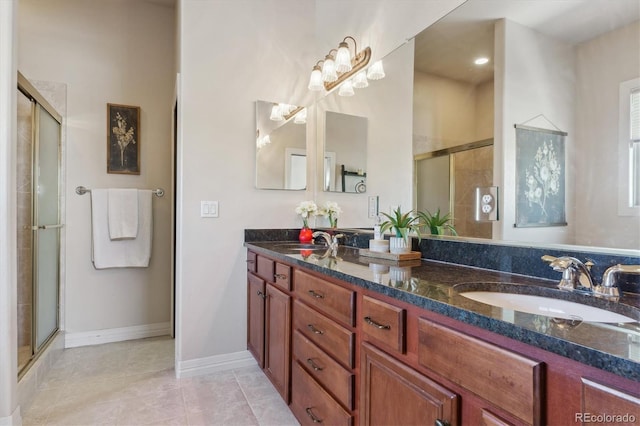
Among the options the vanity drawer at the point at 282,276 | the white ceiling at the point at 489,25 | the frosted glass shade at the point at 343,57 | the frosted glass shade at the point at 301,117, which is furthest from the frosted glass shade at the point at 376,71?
the vanity drawer at the point at 282,276

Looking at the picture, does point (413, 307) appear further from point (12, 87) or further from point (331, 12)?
point (331, 12)

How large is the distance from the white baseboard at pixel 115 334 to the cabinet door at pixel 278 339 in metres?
1.52

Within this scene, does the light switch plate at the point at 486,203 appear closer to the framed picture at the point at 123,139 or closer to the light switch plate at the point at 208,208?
the light switch plate at the point at 208,208

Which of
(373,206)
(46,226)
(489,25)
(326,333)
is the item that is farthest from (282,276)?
(46,226)

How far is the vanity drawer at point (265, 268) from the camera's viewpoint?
194cm

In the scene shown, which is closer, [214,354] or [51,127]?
[214,354]

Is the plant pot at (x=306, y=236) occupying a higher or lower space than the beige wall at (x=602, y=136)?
lower

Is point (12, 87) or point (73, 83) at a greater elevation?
point (73, 83)

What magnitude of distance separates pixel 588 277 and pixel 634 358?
1.75 ft

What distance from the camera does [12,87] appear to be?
5.59 feet

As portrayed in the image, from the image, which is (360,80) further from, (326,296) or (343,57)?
(326,296)

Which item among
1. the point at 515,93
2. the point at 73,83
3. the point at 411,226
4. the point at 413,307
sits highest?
the point at 73,83

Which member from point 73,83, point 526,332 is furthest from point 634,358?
point 73,83

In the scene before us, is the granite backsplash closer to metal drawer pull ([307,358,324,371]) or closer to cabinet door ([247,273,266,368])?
metal drawer pull ([307,358,324,371])
